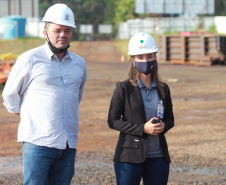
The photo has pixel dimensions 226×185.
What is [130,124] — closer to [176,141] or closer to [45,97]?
[45,97]

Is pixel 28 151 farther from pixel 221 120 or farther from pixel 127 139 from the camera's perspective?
pixel 221 120

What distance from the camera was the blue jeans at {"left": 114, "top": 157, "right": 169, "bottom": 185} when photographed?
4324mm

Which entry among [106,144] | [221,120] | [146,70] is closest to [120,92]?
[146,70]

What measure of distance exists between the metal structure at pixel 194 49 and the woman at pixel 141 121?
26.7 m

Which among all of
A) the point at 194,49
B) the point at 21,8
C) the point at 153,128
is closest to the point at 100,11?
the point at 21,8

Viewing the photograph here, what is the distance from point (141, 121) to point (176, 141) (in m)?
5.61

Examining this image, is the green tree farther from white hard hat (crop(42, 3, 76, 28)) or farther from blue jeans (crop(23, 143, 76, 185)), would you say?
blue jeans (crop(23, 143, 76, 185))

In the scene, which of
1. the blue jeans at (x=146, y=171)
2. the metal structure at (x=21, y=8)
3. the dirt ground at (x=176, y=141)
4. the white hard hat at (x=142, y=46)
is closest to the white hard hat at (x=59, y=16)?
the white hard hat at (x=142, y=46)

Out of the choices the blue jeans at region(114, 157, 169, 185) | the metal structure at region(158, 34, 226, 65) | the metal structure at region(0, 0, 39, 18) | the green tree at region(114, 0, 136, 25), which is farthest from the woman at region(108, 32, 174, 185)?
the green tree at region(114, 0, 136, 25)

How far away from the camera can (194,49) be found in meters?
Result: 32.9

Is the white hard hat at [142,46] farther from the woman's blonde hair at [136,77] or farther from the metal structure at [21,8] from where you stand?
the metal structure at [21,8]

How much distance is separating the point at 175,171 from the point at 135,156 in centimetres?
347

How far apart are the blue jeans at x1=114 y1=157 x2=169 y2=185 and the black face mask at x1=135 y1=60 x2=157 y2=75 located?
0.72m

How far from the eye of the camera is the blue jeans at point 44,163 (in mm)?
4098
